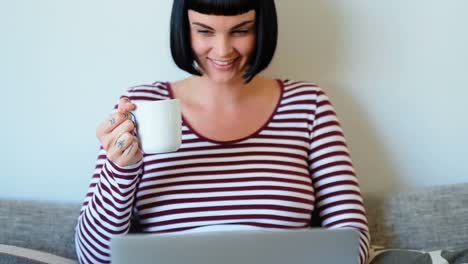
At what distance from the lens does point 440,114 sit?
1473 millimetres

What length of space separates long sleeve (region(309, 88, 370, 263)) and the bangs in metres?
0.27

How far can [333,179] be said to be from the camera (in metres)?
1.24

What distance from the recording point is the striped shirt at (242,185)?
117cm

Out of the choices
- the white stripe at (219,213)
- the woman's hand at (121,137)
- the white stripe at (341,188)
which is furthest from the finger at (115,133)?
the white stripe at (341,188)

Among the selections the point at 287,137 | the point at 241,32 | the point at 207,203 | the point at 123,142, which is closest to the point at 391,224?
the point at 287,137

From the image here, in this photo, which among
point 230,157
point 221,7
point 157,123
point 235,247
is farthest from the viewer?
point 230,157

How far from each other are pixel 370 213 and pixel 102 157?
0.58m

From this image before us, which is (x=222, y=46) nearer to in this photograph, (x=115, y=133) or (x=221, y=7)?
(x=221, y=7)

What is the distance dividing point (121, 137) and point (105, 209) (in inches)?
7.2

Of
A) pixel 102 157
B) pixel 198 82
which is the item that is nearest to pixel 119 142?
pixel 102 157

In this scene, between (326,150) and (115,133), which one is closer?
(115,133)

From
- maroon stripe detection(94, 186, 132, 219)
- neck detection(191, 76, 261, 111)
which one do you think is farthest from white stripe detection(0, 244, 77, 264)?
neck detection(191, 76, 261, 111)

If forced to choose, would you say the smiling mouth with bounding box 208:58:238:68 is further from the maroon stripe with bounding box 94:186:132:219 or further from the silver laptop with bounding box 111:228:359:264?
the silver laptop with bounding box 111:228:359:264

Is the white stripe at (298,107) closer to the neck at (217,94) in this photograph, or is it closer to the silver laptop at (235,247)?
the neck at (217,94)
